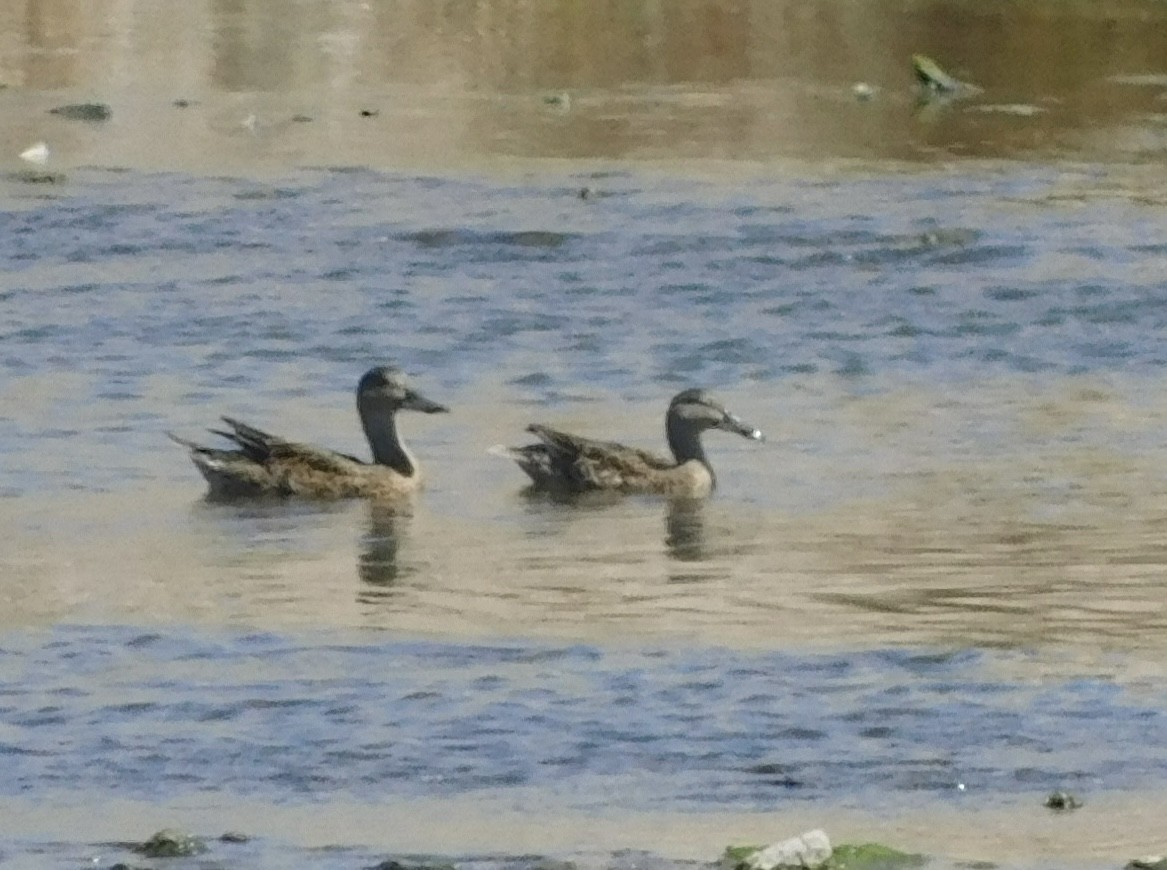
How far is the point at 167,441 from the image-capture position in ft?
50.0

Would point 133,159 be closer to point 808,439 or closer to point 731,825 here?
point 808,439

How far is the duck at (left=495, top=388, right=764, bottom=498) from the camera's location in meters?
14.4

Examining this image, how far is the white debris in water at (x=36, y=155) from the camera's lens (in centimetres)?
2512

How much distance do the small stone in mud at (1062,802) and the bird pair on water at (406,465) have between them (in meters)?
5.88

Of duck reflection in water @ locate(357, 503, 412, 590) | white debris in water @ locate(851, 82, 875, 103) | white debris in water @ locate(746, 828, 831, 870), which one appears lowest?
white debris in water @ locate(746, 828, 831, 870)

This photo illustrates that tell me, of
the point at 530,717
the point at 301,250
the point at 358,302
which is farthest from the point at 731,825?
the point at 301,250

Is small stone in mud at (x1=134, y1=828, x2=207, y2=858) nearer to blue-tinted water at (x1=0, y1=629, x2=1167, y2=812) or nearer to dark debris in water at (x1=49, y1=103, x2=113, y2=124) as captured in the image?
blue-tinted water at (x1=0, y1=629, x2=1167, y2=812)

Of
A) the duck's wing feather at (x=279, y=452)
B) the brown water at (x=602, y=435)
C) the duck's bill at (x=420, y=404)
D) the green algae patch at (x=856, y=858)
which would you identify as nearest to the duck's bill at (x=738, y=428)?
the brown water at (x=602, y=435)

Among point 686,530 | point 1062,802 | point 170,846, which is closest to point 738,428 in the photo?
point 686,530

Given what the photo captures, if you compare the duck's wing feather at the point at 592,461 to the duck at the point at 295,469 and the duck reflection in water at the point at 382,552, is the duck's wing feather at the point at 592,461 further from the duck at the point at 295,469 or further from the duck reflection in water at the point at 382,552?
the duck reflection in water at the point at 382,552

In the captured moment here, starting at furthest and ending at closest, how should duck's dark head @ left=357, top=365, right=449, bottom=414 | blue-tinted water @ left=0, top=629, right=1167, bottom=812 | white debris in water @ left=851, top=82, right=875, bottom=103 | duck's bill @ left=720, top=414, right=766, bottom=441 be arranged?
white debris in water @ left=851, top=82, right=875, bottom=103, duck's dark head @ left=357, top=365, right=449, bottom=414, duck's bill @ left=720, top=414, right=766, bottom=441, blue-tinted water @ left=0, top=629, right=1167, bottom=812

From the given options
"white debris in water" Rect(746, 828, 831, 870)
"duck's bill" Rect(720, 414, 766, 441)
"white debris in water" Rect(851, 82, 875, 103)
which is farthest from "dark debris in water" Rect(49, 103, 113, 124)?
"white debris in water" Rect(746, 828, 831, 870)

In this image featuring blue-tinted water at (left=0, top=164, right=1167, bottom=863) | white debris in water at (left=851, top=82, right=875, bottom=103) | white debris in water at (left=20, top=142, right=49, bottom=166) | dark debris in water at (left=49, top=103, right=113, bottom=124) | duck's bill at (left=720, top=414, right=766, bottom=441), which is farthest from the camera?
white debris in water at (left=851, top=82, right=875, bottom=103)

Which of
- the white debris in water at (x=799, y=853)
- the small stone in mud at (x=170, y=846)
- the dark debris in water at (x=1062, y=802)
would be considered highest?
the small stone in mud at (x=170, y=846)
